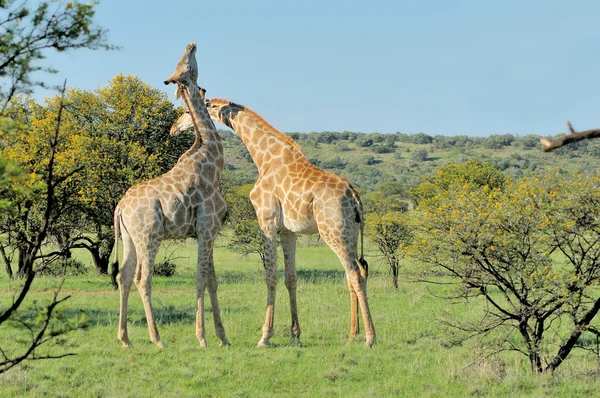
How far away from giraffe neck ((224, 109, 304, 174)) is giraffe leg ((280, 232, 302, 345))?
1.34 m

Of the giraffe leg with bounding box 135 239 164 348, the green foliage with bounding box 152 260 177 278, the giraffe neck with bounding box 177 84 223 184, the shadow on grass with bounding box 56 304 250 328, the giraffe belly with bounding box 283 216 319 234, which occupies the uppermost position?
the giraffe neck with bounding box 177 84 223 184

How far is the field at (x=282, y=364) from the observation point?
9.18 m

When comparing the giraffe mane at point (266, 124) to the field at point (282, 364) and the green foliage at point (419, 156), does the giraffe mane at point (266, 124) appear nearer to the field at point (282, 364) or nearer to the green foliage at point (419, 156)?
the field at point (282, 364)

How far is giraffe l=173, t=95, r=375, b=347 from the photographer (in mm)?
11242

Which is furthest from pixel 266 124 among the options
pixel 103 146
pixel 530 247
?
pixel 103 146

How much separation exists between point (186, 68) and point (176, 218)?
2.76 metres

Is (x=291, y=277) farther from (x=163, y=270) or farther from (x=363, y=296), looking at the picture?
(x=163, y=270)

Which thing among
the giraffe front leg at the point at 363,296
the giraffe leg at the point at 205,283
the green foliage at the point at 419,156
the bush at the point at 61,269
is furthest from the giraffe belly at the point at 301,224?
the green foliage at the point at 419,156

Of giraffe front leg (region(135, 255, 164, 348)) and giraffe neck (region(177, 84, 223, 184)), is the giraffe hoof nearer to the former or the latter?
giraffe front leg (region(135, 255, 164, 348))

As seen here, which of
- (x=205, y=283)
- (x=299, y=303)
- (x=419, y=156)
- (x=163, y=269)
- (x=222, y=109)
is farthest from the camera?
(x=419, y=156)

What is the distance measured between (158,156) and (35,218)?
395 cm

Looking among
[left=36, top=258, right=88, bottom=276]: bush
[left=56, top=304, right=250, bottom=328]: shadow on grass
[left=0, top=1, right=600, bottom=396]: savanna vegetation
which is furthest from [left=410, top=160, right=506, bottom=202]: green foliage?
[left=56, top=304, right=250, bottom=328]: shadow on grass

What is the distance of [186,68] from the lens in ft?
39.8

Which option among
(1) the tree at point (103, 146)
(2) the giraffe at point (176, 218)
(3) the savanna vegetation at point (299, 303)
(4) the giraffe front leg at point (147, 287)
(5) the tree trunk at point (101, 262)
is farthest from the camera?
(5) the tree trunk at point (101, 262)
